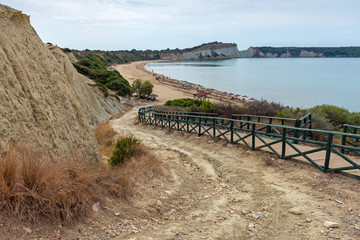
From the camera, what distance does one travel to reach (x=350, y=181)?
621 centimetres

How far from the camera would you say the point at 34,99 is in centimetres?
639

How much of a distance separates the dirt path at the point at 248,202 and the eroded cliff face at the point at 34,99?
107 inches

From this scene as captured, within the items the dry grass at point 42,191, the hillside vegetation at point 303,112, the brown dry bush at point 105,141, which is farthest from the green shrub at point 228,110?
the dry grass at point 42,191

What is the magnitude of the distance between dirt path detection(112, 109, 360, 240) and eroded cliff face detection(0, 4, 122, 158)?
2.71 meters

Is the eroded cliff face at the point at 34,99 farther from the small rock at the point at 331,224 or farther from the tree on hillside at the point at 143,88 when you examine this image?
the tree on hillside at the point at 143,88

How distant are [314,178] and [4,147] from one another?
7236 mm

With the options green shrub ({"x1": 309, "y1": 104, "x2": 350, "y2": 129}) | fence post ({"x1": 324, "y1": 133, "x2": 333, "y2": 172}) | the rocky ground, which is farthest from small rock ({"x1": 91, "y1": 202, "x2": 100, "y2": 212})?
green shrub ({"x1": 309, "y1": 104, "x2": 350, "y2": 129})

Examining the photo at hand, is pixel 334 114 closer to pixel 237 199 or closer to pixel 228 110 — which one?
pixel 228 110

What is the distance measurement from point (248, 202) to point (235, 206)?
39 cm

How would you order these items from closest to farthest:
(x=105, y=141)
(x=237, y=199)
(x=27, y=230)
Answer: (x=27, y=230), (x=237, y=199), (x=105, y=141)

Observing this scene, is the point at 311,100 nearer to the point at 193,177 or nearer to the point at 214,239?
the point at 193,177

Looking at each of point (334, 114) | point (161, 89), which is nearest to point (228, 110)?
point (334, 114)

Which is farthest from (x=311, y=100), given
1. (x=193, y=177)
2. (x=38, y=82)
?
(x=38, y=82)

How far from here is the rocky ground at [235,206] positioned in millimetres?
4285
